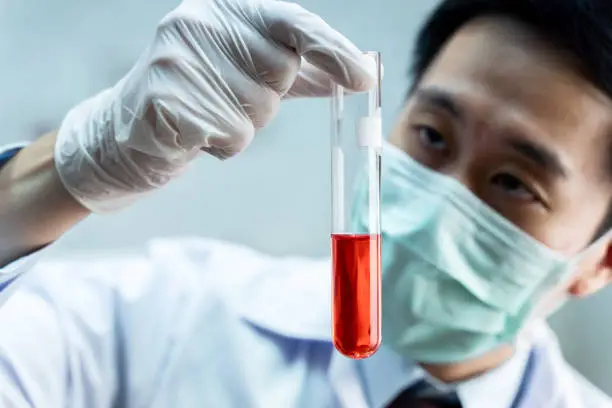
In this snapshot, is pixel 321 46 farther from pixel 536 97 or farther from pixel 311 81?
pixel 536 97

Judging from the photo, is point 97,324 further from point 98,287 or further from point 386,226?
point 386,226

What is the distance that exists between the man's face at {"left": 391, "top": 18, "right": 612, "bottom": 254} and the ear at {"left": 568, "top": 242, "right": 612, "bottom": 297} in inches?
4.0

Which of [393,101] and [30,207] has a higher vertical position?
[30,207]

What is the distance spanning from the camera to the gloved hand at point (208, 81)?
752mm

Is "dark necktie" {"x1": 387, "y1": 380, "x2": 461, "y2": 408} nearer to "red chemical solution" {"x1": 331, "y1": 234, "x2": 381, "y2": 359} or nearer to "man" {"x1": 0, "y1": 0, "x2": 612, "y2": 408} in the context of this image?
"man" {"x1": 0, "y1": 0, "x2": 612, "y2": 408}

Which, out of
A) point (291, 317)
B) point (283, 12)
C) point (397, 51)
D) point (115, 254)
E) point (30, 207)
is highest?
point (283, 12)

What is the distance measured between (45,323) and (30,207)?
24 centimetres

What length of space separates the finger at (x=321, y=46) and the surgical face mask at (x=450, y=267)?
0.33 metres

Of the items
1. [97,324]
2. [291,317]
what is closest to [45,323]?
[97,324]

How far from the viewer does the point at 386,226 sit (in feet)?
3.45

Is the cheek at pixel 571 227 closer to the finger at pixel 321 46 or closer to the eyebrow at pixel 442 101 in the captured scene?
the eyebrow at pixel 442 101

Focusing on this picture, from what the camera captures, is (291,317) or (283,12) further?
(291,317)

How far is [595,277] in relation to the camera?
1.20 meters

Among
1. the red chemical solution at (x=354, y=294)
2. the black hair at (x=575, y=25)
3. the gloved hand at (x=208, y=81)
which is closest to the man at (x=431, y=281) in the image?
the black hair at (x=575, y=25)
